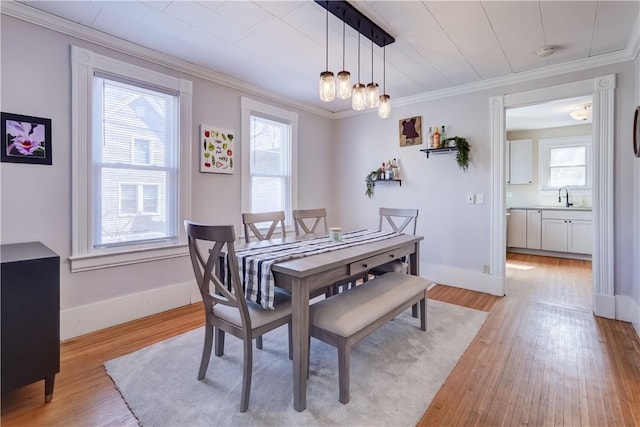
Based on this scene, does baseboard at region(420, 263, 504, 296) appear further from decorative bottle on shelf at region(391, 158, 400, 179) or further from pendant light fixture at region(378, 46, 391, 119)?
pendant light fixture at region(378, 46, 391, 119)

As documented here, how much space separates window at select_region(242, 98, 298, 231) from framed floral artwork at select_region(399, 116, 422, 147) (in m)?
1.47

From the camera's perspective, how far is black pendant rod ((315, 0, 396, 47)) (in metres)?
2.03

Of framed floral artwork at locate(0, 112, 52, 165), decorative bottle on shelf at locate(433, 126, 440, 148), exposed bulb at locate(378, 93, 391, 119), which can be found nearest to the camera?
framed floral artwork at locate(0, 112, 52, 165)

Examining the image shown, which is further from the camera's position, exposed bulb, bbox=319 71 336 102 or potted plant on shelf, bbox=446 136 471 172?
potted plant on shelf, bbox=446 136 471 172

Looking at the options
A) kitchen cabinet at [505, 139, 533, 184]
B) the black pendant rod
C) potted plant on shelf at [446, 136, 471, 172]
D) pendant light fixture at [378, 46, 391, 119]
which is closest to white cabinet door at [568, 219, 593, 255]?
kitchen cabinet at [505, 139, 533, 184]

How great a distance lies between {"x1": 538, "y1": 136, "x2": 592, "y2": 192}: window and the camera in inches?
221

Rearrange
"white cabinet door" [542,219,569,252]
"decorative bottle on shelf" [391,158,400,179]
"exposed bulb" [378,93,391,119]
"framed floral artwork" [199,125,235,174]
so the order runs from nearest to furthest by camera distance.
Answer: "exposed bulb" [378,93,391,119] → "framed floral artwork" [199,125,235,174] → "decorative bottle on shelf" [391,158,400,179] → "white cabinet door" [542,219,569,252]

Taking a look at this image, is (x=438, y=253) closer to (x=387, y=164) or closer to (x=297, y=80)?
(x=387, y=164)

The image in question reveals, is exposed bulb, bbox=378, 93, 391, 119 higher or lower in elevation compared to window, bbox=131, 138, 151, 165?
higher

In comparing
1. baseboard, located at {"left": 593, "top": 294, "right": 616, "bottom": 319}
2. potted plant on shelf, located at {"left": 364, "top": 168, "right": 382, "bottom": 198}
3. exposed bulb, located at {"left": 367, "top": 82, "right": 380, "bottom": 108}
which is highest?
exposed bulb, located at {"left": 367, "top": 82, "right": 380, "bottom": 108}

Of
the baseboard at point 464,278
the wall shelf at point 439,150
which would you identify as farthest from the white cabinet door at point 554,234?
the wall shelf at point 439,150

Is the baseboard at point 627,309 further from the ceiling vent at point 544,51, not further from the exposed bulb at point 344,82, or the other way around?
the exposed bulb at point 344,82

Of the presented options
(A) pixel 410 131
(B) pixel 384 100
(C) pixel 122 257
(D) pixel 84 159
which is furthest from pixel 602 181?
(D) pixel 84 159

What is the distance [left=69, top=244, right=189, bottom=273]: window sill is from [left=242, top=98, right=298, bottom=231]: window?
92cm
